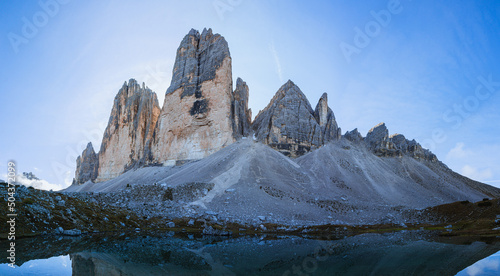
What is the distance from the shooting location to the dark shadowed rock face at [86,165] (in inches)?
4299

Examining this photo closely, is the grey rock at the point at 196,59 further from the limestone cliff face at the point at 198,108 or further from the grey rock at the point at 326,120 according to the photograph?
the grey rock at the point at 326,120

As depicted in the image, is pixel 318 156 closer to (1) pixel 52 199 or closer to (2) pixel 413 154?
(2) pixel 413 154

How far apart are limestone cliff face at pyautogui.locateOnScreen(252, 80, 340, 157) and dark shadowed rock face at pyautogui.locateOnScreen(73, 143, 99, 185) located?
7077 centimetres

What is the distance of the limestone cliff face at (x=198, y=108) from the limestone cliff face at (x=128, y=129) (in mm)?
12502

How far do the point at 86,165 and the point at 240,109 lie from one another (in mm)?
77504

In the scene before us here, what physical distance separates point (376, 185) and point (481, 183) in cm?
5583

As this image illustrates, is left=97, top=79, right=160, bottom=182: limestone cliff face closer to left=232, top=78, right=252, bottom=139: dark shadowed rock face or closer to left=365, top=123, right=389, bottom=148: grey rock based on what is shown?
left=232, top=78, right=252, bottom=139: dark shadowed rock face

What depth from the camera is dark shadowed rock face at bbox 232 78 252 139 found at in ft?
228

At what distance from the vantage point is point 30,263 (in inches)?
452

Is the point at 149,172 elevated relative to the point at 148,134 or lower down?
lower down

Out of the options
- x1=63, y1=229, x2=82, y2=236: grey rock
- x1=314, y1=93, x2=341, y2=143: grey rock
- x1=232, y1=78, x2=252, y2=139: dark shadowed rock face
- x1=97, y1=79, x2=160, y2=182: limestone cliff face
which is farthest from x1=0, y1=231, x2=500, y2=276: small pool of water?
x1=97, y1=79, x2=160, y2=182: limestone cliff face

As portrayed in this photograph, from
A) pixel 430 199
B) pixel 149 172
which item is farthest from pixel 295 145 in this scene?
pixel 149 172

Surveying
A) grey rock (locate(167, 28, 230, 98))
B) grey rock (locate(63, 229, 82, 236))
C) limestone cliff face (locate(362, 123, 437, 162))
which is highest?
grey rock (locate(167, 28, 230, 98))

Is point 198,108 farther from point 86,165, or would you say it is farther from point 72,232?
point 86,165
